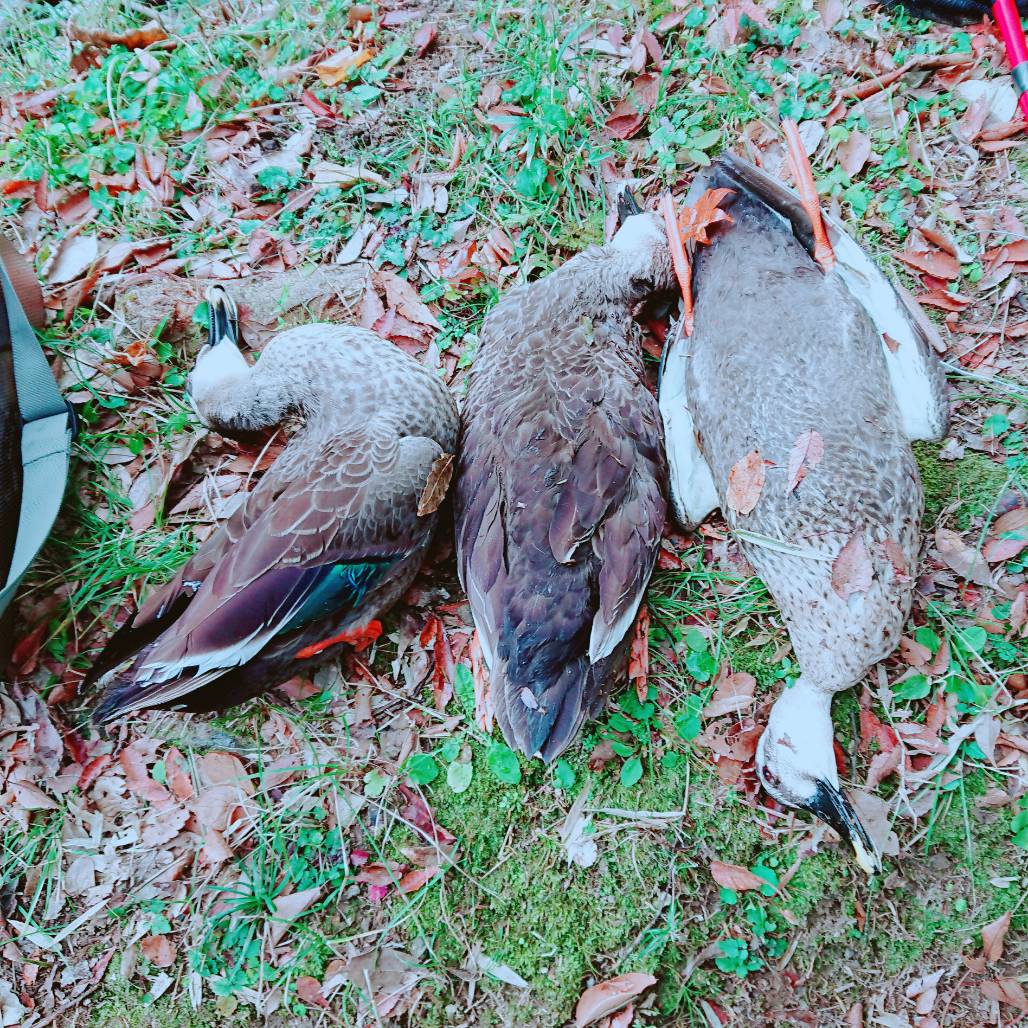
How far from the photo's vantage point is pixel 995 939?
2.51m

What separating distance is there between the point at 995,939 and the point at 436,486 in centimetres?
234

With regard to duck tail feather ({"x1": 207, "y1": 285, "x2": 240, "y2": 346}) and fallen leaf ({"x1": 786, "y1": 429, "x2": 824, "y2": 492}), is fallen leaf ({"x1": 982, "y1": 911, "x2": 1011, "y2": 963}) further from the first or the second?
duck tail feather ({"x1": 207, "y1": 285, "x2": 240, "y2": 346})

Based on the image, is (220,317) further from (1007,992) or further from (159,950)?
(1007,992)

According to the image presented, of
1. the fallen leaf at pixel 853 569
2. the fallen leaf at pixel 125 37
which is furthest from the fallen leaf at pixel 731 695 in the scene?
the fallen leaf at pixel 125 37

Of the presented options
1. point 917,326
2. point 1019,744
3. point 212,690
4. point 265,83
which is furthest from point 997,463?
point 265,83

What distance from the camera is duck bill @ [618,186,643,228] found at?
126 inches

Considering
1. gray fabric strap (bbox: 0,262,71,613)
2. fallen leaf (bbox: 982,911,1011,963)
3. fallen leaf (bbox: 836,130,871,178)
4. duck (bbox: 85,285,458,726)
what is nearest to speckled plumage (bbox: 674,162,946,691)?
fallen leaf (bbox: 836,130,871,178)

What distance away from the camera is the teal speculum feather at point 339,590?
262 cm

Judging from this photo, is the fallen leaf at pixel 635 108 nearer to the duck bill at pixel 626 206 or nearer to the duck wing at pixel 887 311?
the duck bill at pixel 626 206

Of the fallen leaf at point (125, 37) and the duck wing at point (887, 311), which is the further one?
the fallen leaf at point (125, 37)

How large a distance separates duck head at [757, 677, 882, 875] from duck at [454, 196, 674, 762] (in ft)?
1.82

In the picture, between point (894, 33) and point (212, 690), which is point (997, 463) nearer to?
point (894, 33)

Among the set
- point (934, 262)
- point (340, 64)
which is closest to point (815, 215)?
point (934, 262)

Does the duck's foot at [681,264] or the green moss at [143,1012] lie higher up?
the duck's foot at [681,264]
